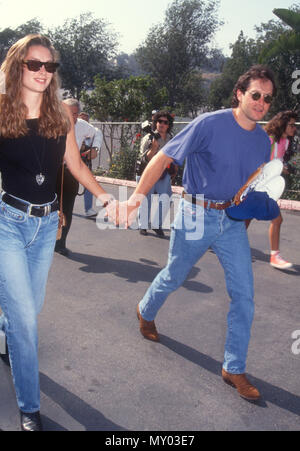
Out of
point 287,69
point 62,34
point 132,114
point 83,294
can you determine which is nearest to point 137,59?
point 62,34

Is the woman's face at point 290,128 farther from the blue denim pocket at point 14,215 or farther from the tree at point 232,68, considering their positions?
the tree at point 232,68

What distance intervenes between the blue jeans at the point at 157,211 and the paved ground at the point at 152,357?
6.69 feet

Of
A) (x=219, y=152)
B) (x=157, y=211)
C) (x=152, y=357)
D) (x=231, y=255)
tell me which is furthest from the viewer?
(x=157, y=211)

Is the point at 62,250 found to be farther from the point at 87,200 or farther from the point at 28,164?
the point at 28,164

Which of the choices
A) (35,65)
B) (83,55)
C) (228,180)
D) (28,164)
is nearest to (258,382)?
(228,180)

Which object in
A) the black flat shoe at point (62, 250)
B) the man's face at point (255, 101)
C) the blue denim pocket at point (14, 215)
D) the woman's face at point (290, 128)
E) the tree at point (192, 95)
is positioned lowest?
the black flat shoe at point (62, 250)

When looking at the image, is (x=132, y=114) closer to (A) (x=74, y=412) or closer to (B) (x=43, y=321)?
(B) (x=43, y=321)

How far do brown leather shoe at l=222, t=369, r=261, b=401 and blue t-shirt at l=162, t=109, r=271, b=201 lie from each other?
1156mm

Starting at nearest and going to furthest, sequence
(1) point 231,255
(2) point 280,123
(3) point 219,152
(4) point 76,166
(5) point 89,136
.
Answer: (4) point 76,166 < (3) point 219,152 < (1) point 231,255 < (2) point 280,123 < (5) point 89,136

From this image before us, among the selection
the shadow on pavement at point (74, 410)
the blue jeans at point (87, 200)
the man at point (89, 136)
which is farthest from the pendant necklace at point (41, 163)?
the blue jeans at point (87, 200)

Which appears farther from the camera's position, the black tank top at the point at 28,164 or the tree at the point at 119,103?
the tree at the point at 119,103

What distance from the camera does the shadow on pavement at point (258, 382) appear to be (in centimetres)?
316

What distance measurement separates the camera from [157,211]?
8.61 meters

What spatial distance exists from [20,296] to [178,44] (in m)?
59.3
